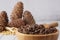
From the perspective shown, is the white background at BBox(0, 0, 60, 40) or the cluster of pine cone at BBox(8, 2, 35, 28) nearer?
the cluster of pine cone at BBox(8, 2, 35, 28)

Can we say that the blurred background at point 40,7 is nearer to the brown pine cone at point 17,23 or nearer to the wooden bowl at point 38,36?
the brown pine cone at point 17,23

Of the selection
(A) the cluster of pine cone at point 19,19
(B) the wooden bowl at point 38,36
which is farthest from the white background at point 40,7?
(B) the wooden bowl at point 38,36

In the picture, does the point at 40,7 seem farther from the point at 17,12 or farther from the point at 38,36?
the point at 38,36

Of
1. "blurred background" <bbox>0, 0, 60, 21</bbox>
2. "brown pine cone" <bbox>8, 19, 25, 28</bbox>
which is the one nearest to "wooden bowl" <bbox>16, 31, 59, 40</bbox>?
"brown pine cone" <bbox>8, 19, 25, 28</bbox>

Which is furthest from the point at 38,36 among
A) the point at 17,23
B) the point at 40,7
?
the point at 40,7

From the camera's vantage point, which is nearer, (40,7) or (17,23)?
(17,23)

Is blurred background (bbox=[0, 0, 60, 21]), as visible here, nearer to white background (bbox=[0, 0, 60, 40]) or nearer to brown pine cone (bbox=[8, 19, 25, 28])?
white background (bbox=[0, 0, 60, 40])

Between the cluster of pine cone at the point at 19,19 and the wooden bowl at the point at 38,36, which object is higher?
the cluster of pine cone at the point at 19,19

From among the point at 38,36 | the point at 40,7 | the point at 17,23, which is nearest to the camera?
the point at 38,36
